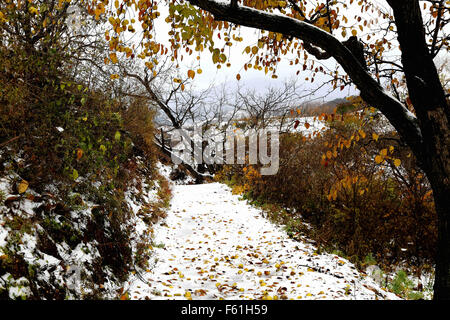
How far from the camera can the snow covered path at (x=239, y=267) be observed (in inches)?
155

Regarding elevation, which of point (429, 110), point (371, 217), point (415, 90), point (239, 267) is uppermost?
point (415, 90)

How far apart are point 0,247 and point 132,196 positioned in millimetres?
3941

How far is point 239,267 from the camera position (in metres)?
4.98

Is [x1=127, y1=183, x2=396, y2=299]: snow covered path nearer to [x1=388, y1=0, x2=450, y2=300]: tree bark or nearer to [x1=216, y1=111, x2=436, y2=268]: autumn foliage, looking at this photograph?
[x1=216, y1=111, x2=436, y2=268]: autumn foliage

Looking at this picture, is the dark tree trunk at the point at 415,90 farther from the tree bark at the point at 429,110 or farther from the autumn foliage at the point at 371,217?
the autumn foliage at the point at 371,217

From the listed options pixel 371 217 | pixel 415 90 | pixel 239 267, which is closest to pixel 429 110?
pixel 415 90

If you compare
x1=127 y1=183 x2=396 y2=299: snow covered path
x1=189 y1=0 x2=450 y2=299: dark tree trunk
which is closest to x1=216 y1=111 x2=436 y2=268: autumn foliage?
x1=127 y1=183 x2=396 y2=299: snow covered path

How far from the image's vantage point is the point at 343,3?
440 centimetres

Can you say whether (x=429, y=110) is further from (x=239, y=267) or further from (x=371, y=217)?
(x=371, y=217)

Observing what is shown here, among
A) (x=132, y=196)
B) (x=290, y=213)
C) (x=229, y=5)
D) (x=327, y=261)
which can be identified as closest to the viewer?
(x=229, y=5)

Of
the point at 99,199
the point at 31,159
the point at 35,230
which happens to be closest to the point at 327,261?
the point at 99,199

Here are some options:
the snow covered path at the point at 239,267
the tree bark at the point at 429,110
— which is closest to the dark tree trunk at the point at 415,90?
the tree bark at the point at 429,110

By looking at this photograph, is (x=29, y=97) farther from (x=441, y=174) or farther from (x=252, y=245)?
(x=441, y=174)
